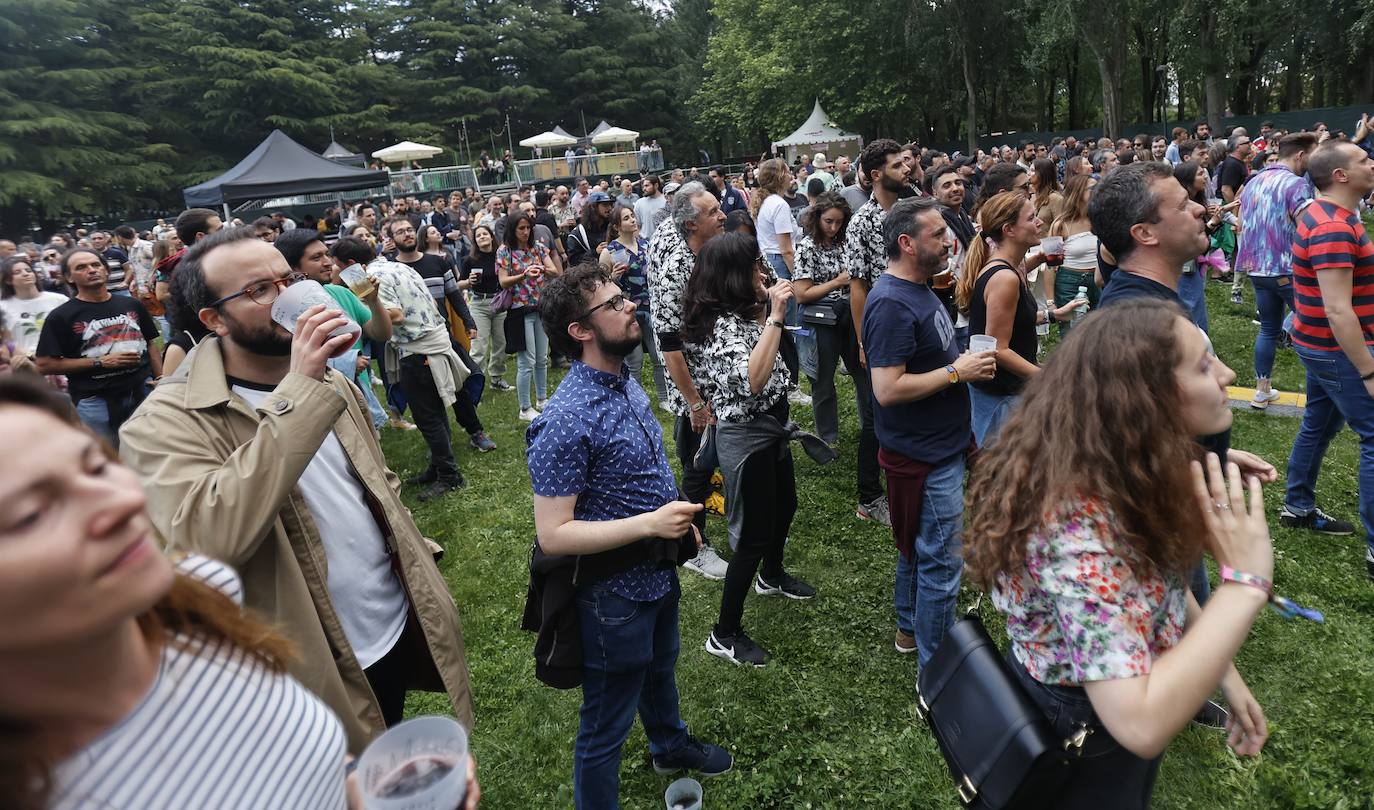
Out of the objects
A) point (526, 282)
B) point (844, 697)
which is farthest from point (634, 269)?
point (844, 697)

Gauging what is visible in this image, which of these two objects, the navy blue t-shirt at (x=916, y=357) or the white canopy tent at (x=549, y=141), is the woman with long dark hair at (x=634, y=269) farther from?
the white canopy tent at (x=549, y=141)

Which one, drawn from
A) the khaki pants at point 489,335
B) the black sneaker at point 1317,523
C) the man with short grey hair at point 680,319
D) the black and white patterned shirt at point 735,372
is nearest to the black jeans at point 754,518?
the black and white patterned shirt at point 735,372

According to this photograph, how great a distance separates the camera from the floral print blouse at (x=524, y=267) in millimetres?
7574

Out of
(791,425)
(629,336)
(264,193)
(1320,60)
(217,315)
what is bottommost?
(791,425)

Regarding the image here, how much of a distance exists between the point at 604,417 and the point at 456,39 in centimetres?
4976

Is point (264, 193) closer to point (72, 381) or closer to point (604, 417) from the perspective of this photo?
point (72, 381)

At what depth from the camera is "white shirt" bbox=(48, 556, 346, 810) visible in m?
1.01

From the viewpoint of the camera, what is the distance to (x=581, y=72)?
47.0m

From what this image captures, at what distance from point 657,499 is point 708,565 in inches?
89.5

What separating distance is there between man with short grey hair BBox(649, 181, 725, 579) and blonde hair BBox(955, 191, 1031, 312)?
1.50m

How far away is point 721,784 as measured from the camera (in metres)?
3.16

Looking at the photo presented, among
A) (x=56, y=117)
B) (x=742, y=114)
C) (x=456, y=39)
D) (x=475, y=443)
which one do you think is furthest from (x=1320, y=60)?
(x=56, y=117)

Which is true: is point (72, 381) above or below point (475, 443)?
above

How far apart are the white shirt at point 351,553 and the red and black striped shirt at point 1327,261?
455cm
